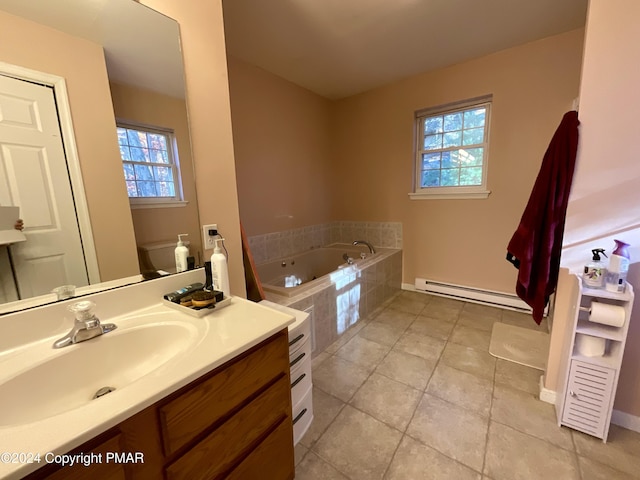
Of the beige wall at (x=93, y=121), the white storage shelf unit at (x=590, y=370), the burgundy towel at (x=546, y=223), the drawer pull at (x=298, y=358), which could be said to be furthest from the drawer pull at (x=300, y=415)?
the burgundy towel at (x=546, y=223)

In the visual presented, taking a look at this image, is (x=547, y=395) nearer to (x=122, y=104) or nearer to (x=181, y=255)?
(x=181, y=255)

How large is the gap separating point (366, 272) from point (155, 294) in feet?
6.29

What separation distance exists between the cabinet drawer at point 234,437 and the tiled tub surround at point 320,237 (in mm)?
1851

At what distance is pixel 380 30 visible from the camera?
2.10m

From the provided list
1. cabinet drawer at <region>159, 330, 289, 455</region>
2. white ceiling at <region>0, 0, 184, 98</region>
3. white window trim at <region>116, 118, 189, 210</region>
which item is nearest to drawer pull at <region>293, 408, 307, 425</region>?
cabinet drawer at <region>159, 330, 289, 455</region>

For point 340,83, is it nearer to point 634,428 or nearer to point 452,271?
point 452,271

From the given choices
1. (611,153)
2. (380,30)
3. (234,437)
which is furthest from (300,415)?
(380,30)

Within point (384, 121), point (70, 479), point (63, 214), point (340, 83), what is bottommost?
point (70, 479)

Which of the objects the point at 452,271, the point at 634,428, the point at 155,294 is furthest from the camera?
the point at 452,271

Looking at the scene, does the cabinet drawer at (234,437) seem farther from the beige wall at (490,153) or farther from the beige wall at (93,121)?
the beige wall at (490,153)

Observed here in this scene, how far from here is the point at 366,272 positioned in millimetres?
2643

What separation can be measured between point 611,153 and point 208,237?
6.31ft

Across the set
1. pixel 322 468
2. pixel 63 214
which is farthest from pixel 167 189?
pixel 322 468

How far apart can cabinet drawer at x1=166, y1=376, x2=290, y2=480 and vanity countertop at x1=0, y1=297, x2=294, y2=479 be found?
8.5 inches
